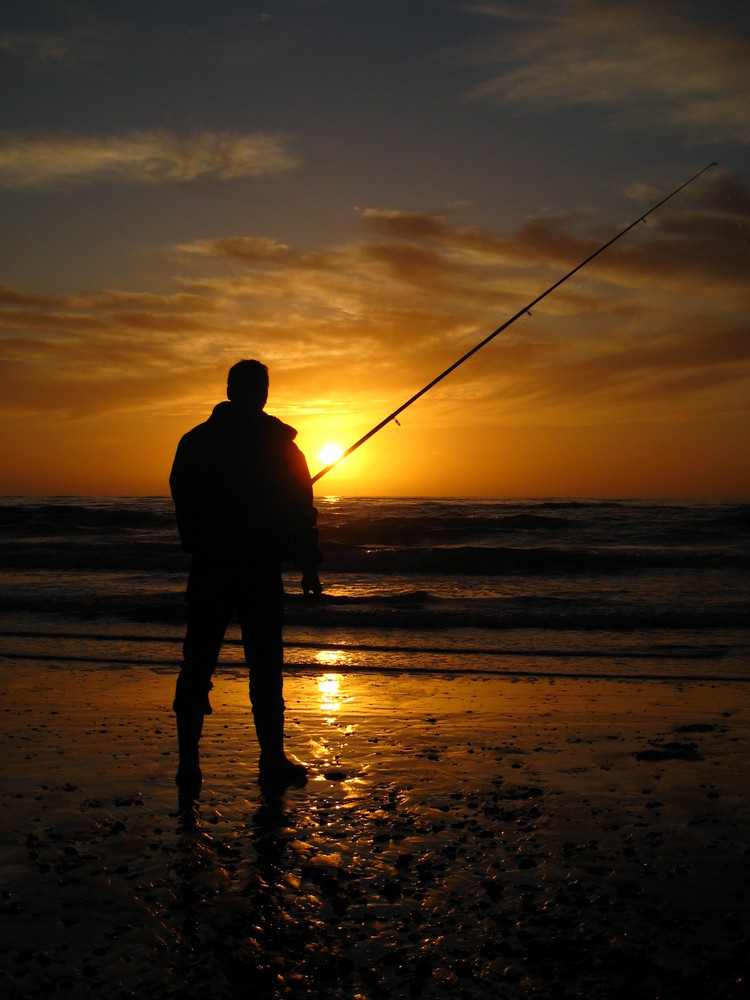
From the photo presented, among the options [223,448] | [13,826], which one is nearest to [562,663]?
[223,448]

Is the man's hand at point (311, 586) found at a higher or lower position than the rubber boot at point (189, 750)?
higher

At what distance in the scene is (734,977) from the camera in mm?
2375

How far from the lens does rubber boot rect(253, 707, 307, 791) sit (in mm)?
4176

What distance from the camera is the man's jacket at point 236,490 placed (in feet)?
13.1

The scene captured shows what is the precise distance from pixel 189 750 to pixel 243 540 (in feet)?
3.37

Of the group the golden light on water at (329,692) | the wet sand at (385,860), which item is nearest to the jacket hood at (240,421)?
the wet sand at (385,860)

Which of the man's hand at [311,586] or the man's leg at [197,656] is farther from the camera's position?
the man's hand at [311,586]

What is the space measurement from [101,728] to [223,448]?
232cm

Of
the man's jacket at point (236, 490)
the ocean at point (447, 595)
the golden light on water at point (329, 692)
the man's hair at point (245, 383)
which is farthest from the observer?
the ocean at point (447, 595)

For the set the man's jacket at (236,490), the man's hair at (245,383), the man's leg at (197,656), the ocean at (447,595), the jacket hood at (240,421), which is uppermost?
the man's hair at (245,383)

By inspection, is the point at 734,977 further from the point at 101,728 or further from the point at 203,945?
the point at 101,728

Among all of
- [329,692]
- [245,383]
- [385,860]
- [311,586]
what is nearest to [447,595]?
[329,692]

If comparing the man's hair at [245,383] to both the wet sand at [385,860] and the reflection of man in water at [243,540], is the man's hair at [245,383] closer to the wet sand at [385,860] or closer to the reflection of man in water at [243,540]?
the reflection of man in water at [243,540]

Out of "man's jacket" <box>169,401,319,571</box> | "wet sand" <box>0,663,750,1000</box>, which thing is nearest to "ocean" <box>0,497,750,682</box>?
"wet sand" <box>0,663,750,1000</box>
